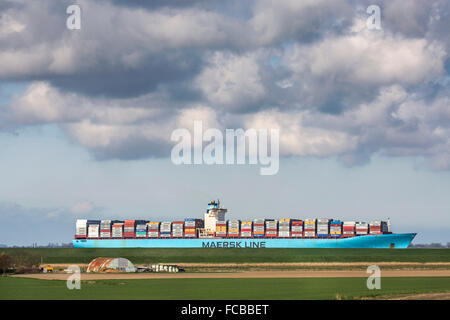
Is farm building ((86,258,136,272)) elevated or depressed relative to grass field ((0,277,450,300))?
elevated

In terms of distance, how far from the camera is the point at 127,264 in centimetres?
10775

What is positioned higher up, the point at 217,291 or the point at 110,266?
the point at 110,266

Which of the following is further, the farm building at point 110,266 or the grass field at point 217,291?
the farm building at point 110,266

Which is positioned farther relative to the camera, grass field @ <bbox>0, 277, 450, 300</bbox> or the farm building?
the farm building

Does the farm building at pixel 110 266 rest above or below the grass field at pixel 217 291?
Result: above
